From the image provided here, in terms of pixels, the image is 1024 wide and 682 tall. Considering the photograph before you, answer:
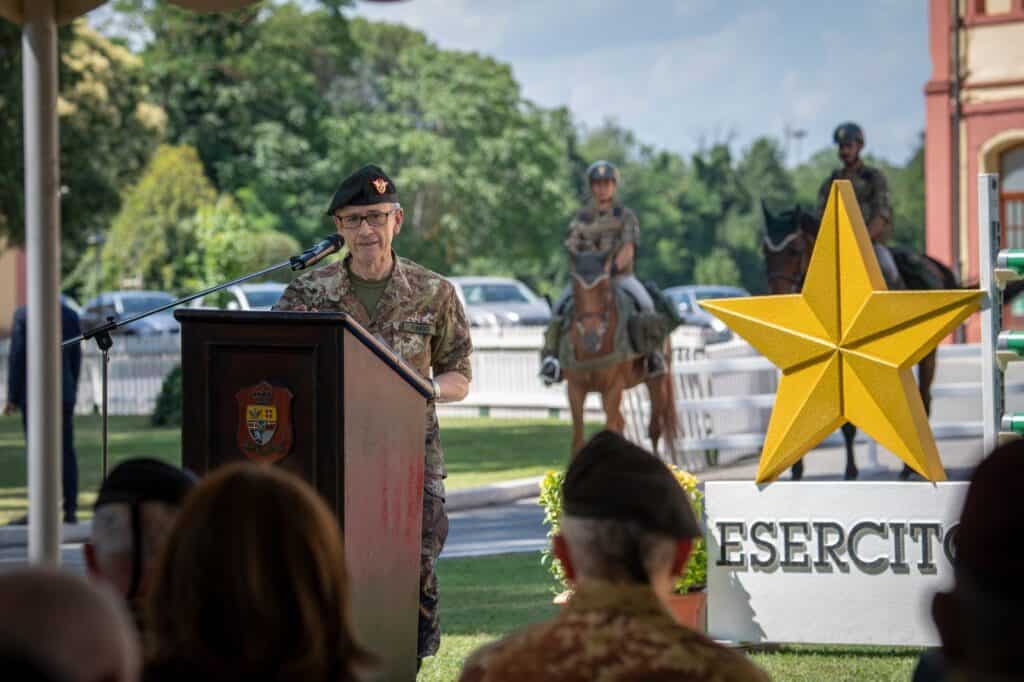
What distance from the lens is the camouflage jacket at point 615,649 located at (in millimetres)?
2996

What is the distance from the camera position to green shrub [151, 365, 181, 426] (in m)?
26.7

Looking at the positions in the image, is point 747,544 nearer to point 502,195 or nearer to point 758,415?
point 758,415

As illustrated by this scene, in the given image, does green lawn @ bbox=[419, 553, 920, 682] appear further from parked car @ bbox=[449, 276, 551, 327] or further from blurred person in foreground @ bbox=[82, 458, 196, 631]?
parked car @ bbox=[449, 276, 551, 327]

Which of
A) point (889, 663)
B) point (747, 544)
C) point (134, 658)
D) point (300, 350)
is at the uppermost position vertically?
point (300, 350)

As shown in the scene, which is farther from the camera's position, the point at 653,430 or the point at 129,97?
the point at 129,97

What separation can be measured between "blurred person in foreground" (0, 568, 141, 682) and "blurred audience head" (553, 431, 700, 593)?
1136 mm

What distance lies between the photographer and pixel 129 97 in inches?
1647

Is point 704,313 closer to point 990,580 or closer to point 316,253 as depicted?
point 316,253

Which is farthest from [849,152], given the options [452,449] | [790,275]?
[452,449]

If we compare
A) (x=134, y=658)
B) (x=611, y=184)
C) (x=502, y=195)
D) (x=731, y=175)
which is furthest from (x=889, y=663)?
(x=731, y=175)

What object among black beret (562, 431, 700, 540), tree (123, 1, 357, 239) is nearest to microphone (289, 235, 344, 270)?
black beret (562, 431, 700, 540)

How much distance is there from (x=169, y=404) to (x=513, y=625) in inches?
732

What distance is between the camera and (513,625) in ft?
30.1

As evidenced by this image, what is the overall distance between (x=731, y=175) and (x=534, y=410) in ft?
225
